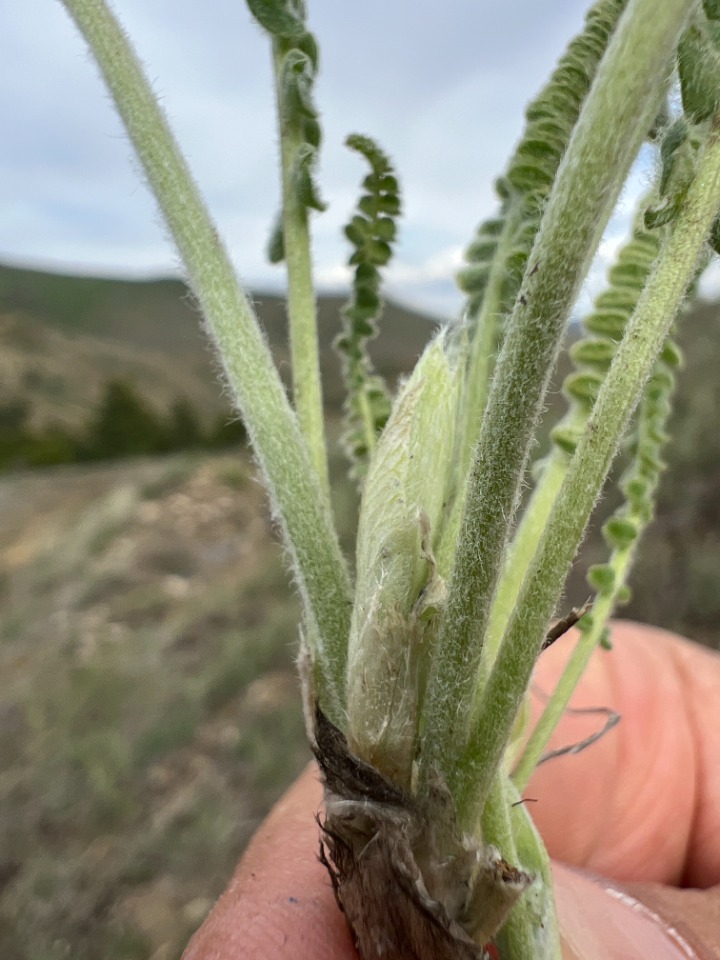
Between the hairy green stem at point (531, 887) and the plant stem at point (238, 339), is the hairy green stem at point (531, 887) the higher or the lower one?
the lower one

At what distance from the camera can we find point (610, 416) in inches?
29.0

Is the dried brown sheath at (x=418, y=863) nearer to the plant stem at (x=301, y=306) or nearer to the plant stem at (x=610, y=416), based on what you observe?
the plant stem at (x=610, y=416)

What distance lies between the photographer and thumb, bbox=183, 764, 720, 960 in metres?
1.12

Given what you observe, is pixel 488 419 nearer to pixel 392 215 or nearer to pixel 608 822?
pixel 392 215

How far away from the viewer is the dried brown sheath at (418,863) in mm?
774

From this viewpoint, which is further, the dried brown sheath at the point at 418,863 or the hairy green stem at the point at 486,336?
the hairy green stem at the point at 486,336

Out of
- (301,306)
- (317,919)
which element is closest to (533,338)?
(301,306)

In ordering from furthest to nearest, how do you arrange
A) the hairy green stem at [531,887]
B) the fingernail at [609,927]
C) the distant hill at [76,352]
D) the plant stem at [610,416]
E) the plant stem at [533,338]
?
the distant hill at [76,352] → the fingernail at [609,927] → the hairy green stem at [531,887] → the plant stem at [610,416] → the plant stem at [533,338]

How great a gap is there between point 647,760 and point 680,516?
3.45m

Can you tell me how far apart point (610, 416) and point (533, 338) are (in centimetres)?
14

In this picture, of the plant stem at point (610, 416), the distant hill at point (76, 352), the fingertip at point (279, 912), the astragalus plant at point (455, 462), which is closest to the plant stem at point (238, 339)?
the astragalus plant at point (455, 462)

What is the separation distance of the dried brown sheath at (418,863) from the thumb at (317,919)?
343mm

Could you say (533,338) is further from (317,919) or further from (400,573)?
(317,919)

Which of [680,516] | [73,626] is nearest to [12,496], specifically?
[73,626]
